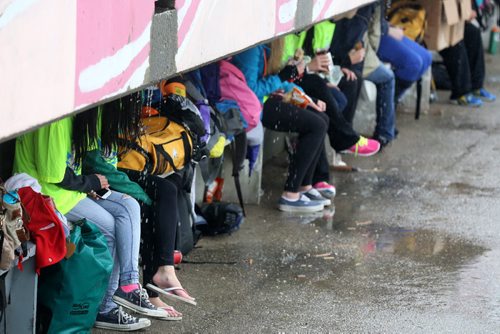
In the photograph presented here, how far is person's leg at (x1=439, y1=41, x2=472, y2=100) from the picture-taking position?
1241 centimetres

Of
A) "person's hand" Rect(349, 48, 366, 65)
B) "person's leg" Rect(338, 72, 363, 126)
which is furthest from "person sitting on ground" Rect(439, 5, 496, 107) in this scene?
"person's leg" Rect(338, 72, 363, 126)

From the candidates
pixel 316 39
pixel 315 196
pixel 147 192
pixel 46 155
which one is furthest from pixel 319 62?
pixel 46 155

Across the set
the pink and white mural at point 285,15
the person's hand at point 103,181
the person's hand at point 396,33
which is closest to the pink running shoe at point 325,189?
the pink and white mural at point 285,15

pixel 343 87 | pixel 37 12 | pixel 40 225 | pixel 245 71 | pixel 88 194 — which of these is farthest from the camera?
pixel 343 87

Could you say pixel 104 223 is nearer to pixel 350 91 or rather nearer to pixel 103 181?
pixel 103 181

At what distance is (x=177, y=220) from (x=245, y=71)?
1763mm

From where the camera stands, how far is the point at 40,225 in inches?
193

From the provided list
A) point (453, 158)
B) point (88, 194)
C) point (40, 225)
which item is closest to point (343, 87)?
point (453, 158)

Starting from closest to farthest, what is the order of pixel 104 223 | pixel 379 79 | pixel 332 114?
pixel 104 223 → pixel 332 114 → pixel 379 79

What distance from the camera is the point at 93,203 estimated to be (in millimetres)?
5559

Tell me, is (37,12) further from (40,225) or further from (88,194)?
(88,194)

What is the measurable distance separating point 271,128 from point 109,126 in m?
2.51

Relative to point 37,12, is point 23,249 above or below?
below

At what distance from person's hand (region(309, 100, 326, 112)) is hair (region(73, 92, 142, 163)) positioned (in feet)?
8.49
